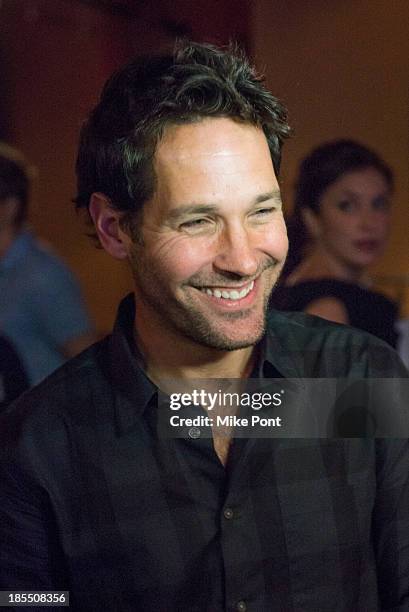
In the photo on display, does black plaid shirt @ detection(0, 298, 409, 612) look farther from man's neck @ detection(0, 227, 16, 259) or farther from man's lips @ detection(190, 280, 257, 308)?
man's neck @ detection(0, 227, 16, 259)

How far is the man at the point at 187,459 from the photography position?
1.10 metres

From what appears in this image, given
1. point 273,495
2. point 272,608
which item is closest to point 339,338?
point 273,495

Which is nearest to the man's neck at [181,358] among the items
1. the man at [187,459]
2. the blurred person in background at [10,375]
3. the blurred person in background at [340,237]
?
the man at [187,459]

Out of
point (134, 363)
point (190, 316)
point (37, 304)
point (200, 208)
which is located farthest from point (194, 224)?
point (37, 304)

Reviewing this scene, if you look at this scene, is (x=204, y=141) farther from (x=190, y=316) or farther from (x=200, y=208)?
Result: (x=190, y=316)

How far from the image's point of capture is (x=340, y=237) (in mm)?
1173

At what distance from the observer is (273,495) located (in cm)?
115

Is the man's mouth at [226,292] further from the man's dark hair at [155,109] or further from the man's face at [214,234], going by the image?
the man's dark hair at [155,109]

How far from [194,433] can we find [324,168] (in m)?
0.47

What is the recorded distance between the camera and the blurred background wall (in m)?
1.13

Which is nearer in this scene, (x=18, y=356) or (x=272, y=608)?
(x=272, y=608)

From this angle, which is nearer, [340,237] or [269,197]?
[269,197]

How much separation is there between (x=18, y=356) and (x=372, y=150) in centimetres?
68

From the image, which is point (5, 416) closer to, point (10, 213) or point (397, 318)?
point (10, 213)
